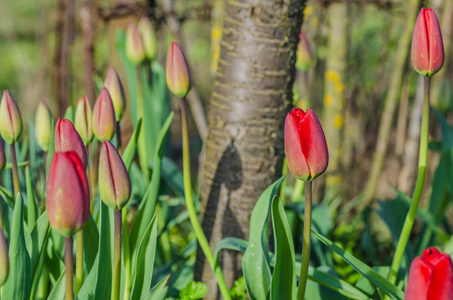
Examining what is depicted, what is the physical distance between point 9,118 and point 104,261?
1.14 ft

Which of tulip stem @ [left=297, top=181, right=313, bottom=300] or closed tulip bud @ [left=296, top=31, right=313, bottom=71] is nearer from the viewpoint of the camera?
tulip stem @ [left=297, top=181, right=313, bottom=300]

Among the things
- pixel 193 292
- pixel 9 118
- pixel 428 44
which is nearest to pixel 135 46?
pixel 9 118

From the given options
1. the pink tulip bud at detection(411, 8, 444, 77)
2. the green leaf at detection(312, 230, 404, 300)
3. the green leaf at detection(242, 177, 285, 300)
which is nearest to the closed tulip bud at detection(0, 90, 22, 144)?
the green leaf at detection(242, 177, 285, 300)

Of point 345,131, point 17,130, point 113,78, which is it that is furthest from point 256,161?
point 345,131

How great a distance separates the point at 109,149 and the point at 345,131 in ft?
7.81

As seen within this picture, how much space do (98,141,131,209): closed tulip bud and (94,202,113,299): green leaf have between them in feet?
0.52

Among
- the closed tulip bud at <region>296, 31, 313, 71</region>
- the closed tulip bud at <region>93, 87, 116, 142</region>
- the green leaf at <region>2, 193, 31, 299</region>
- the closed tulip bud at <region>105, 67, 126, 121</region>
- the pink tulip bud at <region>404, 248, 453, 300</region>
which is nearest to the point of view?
the pink tulip bud at <region>404, 248, 453, 300</region>

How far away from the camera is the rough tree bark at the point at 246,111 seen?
1.21 m

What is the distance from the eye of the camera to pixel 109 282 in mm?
903

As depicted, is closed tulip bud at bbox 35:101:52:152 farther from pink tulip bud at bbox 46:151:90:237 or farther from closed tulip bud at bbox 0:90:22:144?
pink tulip bud at bbox 46:151:90:237

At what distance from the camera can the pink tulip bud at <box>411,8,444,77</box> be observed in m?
0.86

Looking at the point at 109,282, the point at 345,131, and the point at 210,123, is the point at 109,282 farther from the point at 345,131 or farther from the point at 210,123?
the point at 345,131

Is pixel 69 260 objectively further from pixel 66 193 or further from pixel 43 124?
pixel 43 124

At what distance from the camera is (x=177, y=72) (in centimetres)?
96
